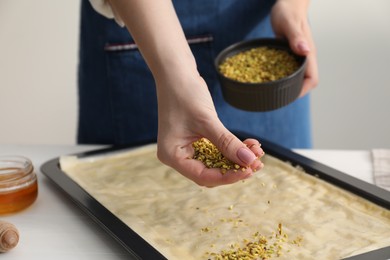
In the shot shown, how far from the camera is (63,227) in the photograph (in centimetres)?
122

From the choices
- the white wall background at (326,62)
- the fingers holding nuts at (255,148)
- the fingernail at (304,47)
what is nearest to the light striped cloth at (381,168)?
the fingernail at (304,47)

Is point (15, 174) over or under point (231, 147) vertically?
under

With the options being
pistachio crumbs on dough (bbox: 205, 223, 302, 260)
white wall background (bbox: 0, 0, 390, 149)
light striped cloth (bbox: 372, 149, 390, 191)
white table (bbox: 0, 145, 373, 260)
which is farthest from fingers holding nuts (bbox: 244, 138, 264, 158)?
white wall background (bbox: 0, 0, 390, 149)

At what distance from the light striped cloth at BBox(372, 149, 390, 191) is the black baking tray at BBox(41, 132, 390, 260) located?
13 cm

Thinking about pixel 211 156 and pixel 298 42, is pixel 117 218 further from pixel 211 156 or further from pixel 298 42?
pixel 298 42

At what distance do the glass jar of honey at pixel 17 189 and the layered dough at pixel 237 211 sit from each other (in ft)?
0.36

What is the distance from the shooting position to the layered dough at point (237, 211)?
1082 mm

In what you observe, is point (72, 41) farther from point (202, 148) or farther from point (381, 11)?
point (202, 148)

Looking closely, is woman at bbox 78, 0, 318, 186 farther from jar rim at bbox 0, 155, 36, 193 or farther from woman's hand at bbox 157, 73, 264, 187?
jar rim at bbox 0, 155, 36, 193

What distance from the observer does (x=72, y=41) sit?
285cm

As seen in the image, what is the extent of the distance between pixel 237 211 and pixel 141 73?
0.53 m

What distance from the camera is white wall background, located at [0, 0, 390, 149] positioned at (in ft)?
9.01

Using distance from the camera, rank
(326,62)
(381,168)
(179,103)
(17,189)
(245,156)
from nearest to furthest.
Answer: (245,156)
(179,103)
(17,189)
(381,168)
(326,62)

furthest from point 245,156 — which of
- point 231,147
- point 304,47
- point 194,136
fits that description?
point 304,47
